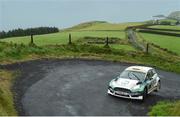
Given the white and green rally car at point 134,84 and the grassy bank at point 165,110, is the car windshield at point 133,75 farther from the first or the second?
the grassy bank at point 165,110

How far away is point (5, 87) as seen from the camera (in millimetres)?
23469

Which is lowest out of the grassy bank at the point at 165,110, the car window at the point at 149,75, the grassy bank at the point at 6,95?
the grassy bank at the point at 165,110

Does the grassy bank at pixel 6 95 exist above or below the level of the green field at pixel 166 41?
below

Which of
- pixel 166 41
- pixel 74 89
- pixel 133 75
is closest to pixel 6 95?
pixel 74 89

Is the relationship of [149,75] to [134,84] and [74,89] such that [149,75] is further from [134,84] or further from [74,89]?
[74,89]

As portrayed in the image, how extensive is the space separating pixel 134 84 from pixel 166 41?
84.7 feet

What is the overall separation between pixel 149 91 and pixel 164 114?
472 cm

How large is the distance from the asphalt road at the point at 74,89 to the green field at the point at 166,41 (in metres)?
11.3

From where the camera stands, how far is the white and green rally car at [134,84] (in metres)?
22.7

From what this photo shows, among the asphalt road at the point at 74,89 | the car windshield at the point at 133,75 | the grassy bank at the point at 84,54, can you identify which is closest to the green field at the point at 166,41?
the grassy bank at the point at 84,54

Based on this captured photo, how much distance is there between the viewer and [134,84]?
23.1 metres

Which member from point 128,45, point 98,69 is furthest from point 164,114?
point 128,45

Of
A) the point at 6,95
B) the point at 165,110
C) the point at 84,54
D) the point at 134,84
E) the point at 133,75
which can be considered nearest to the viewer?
the point at 165,110

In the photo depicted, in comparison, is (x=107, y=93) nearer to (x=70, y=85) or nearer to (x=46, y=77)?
(x=70, y=85)
